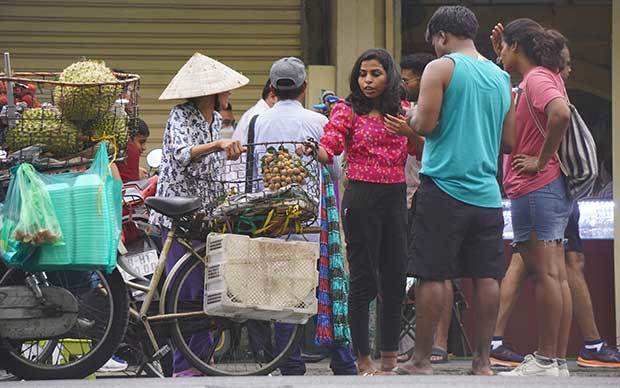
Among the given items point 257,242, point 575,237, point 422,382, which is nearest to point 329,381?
point 422,382

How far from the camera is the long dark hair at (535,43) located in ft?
28.7

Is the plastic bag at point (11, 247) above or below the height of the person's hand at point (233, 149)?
below

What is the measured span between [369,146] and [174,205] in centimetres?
124

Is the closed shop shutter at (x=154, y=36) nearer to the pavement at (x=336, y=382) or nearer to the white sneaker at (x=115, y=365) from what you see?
the white sneaker at (x=115, y=365)

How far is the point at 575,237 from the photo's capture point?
10.3 meters

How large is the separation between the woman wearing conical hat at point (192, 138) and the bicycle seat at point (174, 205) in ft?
0.82

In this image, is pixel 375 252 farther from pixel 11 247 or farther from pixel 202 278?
pixel 11 247

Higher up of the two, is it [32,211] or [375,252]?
[32,211]

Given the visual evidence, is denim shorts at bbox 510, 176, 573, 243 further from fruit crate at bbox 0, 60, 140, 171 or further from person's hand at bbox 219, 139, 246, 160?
fruit crate at bbox 0, 60, 140, 171

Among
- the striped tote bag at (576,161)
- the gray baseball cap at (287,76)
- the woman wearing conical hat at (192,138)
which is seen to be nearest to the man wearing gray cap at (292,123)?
the gray baseball cap at (287,76)

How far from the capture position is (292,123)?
8.80m

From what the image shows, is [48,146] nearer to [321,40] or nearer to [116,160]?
[116,160]

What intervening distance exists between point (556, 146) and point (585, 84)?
5425 mm

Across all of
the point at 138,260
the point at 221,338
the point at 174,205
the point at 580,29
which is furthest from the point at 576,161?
the point at 580,29
